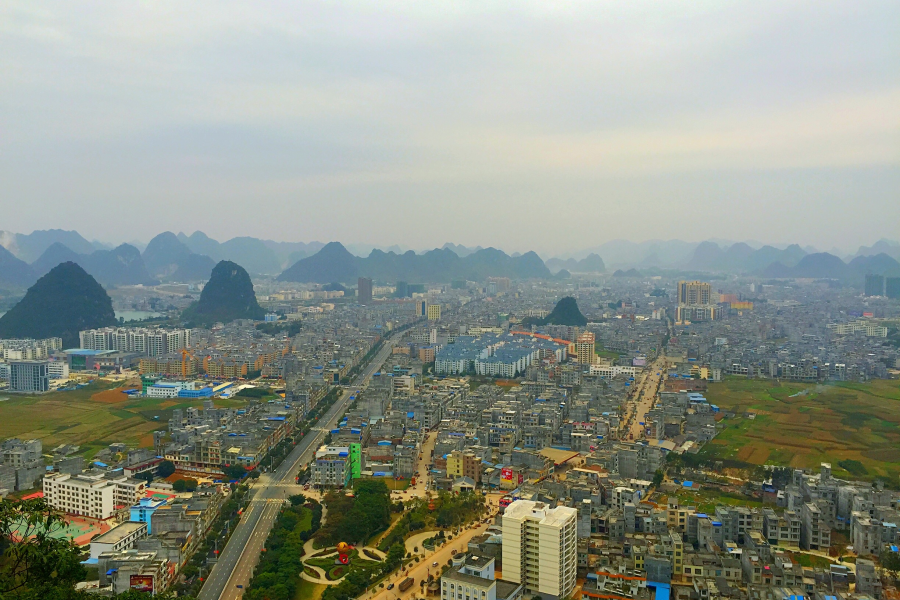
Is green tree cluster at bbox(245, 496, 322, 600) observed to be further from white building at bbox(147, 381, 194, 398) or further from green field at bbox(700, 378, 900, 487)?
white building at bbox(147, 381, 194, 398)

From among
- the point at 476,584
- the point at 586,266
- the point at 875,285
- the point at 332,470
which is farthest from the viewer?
the point at 586,266

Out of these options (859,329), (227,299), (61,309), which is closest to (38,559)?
(61,309)

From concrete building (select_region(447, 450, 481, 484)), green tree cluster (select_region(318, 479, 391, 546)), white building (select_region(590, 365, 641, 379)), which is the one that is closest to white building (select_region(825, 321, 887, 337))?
white building (select_region(590, 365, 641, 379))

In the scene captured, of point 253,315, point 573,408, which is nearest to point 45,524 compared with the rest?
point 573,408

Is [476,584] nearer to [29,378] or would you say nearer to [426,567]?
[426,567]

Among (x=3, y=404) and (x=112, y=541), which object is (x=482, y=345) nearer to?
(x=3, y=404)

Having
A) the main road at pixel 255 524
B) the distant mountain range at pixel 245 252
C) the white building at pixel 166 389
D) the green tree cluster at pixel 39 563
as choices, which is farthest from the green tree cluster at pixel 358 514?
the distant mountain range at pixel 245 252

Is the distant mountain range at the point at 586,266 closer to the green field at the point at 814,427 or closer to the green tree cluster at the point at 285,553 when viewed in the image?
the green field at the point at 814,427
